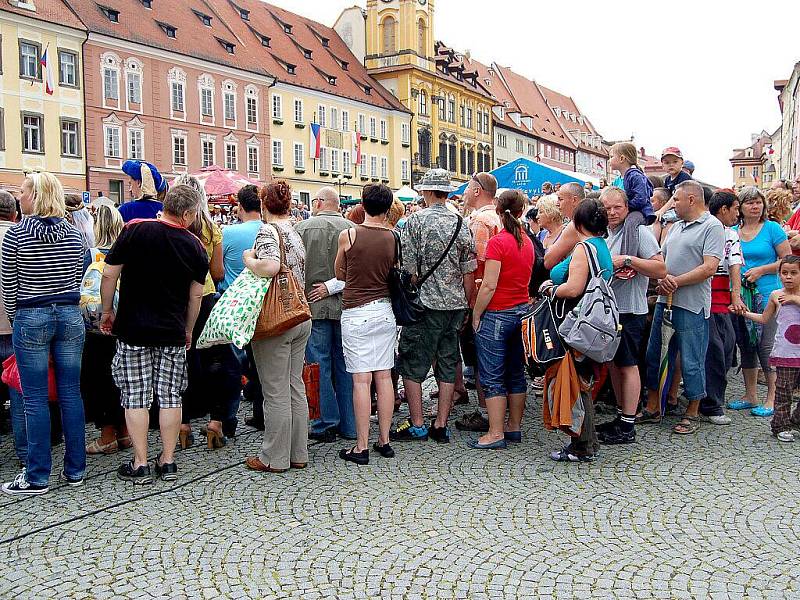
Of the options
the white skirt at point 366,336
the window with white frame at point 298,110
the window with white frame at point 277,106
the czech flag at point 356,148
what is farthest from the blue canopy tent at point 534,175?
the czech flag at point 356,148

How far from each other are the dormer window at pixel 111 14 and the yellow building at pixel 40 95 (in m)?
2.53

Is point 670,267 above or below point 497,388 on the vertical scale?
above

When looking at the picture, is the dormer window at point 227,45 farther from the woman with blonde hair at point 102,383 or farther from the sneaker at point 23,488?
the sneaker at point 23,488

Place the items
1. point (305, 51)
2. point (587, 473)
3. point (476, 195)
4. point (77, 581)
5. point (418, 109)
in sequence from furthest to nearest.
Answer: point (418, 109), point (305, 51), point (476, 195), point (587, 473), point (77, 581)

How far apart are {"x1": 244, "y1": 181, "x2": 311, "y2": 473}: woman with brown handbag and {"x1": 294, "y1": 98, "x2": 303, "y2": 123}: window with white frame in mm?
44418

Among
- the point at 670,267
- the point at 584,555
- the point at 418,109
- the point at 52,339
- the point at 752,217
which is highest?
the point at 418,109

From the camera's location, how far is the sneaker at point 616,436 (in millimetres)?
6074

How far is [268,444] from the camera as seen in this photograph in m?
5.41

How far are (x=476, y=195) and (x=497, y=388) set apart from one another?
6.07 ft

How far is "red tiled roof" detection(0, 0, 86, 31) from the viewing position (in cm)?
3247

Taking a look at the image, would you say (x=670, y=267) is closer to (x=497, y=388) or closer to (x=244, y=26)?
(x=497, y=388)

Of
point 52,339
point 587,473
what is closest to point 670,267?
point 587,473

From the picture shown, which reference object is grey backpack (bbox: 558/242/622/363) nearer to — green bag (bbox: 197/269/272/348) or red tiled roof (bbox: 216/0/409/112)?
green bag (bbox: 197/269/272/348)

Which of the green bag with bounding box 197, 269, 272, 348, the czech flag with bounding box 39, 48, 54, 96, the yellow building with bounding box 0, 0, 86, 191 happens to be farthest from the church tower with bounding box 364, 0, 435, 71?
the green bag with bounding box 197, 269, 272, 348
